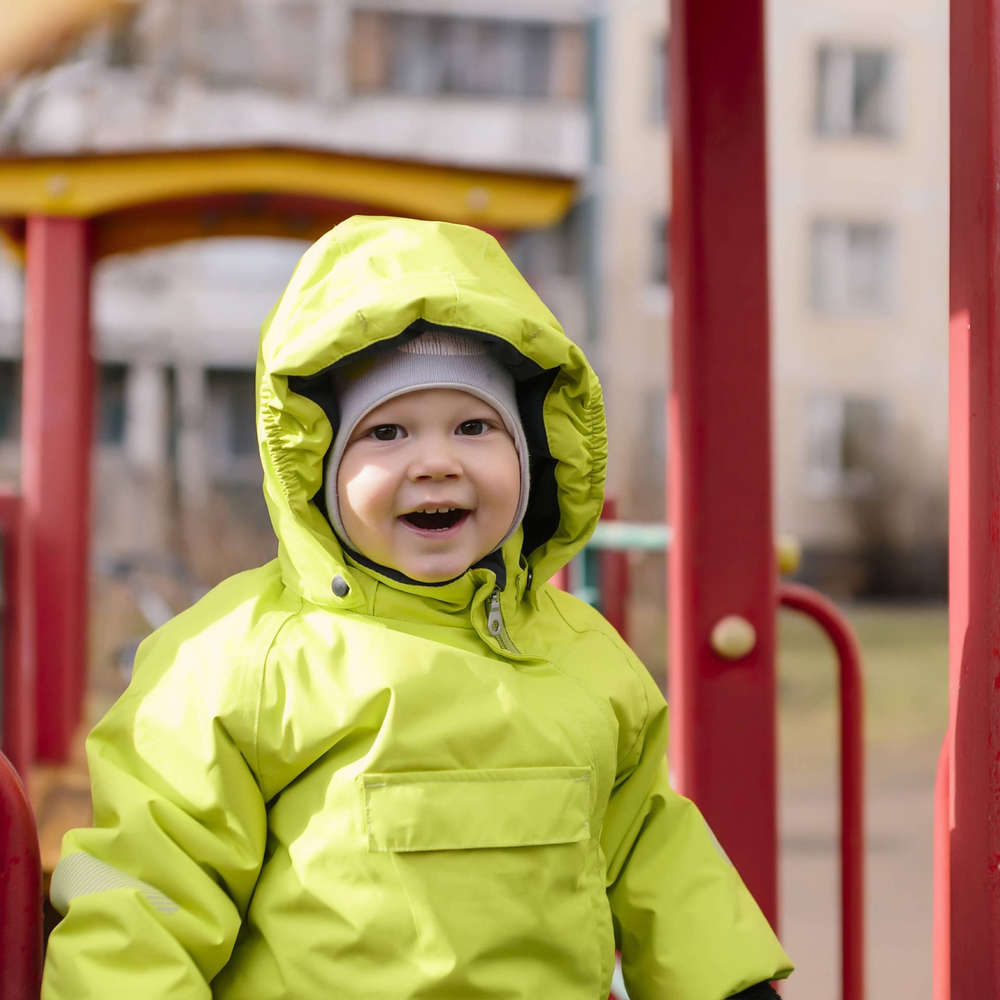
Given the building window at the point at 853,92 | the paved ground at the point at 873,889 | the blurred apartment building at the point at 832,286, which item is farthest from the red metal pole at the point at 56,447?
the building window at the point at 853,92

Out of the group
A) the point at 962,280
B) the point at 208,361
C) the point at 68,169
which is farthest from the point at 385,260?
the point at 208,361

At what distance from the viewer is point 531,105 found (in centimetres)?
1906

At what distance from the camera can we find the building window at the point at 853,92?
20438 mm

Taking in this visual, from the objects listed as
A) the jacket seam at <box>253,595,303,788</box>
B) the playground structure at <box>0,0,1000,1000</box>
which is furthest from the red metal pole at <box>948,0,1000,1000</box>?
the jacket seam at <box>253,595,303,788</box>

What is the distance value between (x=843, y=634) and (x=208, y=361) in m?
15.8

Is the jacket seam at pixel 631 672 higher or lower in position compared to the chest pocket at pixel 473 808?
higher

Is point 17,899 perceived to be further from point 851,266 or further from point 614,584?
point 851,266

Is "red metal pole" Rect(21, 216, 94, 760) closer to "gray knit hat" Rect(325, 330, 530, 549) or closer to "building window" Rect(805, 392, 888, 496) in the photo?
"gray knit hat" Rect(325, 330, 530, 549)

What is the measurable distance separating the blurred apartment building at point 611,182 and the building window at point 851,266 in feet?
0.10

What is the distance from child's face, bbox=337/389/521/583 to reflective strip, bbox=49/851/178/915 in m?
0.33

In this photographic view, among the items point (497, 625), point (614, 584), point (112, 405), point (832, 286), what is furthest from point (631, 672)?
point (832, 286)

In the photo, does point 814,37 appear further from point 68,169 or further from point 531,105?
point 68,169

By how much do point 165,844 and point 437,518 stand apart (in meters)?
0.36

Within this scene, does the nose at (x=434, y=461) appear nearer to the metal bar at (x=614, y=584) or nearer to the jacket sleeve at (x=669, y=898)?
the jacket sleeve at (x=669, y=898)
